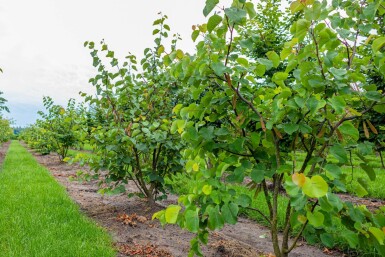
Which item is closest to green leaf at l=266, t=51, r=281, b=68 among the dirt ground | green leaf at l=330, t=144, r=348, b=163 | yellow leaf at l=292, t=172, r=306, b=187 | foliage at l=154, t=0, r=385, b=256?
foliage at l=154, t=0, r=385, b=256

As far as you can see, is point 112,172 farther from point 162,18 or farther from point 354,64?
point 354,64

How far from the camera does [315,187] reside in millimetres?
1185

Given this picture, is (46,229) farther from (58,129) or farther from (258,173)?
(58,129)

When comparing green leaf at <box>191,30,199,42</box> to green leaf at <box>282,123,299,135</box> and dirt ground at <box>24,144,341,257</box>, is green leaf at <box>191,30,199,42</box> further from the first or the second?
dirt ground at <box>24,144,341,257</box>

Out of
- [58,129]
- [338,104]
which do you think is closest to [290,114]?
[338,104]

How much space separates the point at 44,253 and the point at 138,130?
1465 mm

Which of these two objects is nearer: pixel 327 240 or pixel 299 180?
pixel 299 180

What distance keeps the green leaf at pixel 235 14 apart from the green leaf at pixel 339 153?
757 mm

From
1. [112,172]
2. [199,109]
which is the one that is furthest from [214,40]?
[112,172]

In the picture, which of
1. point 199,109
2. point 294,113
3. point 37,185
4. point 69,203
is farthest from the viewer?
point 37,185

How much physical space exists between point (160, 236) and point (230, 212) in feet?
6.93

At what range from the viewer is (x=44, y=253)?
2754 mm

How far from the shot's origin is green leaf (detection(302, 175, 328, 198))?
1.16 meters

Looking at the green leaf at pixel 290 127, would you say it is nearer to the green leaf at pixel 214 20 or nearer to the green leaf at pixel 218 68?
the green leaf at pixel 218 68
